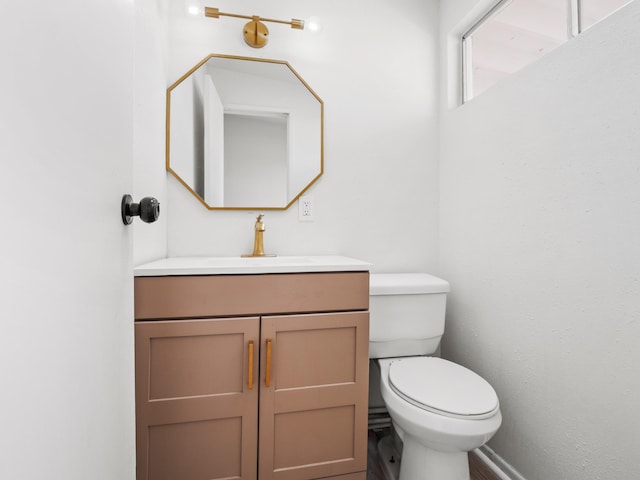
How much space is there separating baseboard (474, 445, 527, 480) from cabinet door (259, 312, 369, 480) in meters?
0.59

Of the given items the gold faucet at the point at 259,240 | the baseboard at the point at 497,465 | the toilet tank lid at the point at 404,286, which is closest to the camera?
the baseboard at the point at 497,465

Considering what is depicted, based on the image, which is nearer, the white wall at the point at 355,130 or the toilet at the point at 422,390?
the toilet at the point at 422,390

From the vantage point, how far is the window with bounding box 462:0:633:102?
3.62 ft

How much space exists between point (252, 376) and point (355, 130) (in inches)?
51.2

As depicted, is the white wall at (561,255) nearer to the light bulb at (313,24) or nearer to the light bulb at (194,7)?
the light bulb at (313,24)

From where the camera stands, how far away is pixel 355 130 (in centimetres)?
172

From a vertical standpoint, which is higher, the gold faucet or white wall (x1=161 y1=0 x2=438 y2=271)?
white wall (x1=161 y1=0 x2=438 y2=271)

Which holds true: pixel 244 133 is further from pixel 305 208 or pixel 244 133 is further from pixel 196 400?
pixel 196 400

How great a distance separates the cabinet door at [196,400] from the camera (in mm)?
1028

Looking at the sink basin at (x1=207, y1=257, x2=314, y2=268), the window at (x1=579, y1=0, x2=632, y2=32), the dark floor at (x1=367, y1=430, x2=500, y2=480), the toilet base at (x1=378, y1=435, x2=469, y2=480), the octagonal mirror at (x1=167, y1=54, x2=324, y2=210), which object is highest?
the window at (x1=579, y1=0, x2=632, y2=32)

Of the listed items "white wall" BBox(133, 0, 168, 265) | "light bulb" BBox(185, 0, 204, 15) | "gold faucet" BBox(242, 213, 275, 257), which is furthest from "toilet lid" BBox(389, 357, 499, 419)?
"light bulb" BBox(185, 0, 204, 15)

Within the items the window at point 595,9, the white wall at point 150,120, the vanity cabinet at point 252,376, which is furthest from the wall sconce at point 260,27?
the vanity cabinet at point 252,376

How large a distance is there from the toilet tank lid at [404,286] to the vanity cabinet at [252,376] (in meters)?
0.22

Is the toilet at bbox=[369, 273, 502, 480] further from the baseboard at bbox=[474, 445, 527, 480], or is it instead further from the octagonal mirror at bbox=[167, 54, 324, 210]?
the octagonal mirror at bbox=[167, 54, 324, 210]
